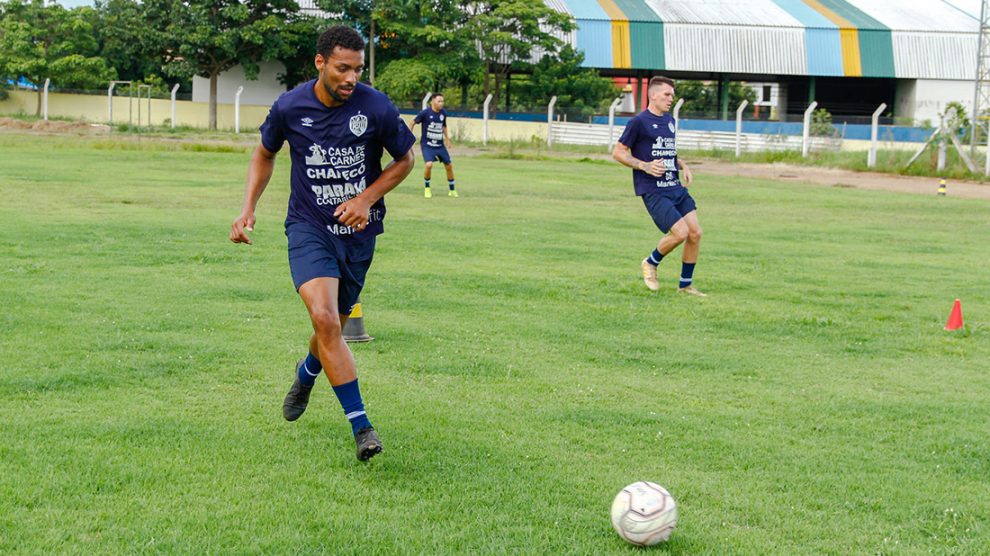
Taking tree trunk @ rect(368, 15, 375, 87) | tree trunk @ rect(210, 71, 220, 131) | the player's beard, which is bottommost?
the player's beard

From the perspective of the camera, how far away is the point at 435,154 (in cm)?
2234

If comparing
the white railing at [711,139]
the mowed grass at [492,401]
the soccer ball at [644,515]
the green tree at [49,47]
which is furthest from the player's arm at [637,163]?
the green tree at [49,47]

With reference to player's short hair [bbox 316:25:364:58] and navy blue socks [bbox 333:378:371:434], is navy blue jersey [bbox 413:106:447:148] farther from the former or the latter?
navy blue socks [bbox 333:378:371:434]

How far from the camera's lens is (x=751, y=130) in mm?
41562

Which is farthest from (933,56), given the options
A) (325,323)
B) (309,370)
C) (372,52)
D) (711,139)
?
(325,323)

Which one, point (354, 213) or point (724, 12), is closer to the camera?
point (354, 213)

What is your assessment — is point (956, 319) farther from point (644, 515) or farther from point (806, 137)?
point (806, 137)

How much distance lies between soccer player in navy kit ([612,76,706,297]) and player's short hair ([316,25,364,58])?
603cm

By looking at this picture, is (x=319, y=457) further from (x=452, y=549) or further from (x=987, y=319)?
(x=987, y=319)

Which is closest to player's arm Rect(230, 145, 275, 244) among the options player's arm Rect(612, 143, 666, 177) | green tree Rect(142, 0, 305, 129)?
player's arm Rect(612, 143, 666, 177)

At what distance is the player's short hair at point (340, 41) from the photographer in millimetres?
5559

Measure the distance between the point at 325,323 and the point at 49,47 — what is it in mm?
54547

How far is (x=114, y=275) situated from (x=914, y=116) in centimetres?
4645

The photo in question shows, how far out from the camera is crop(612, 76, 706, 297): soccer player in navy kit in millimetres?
11344
